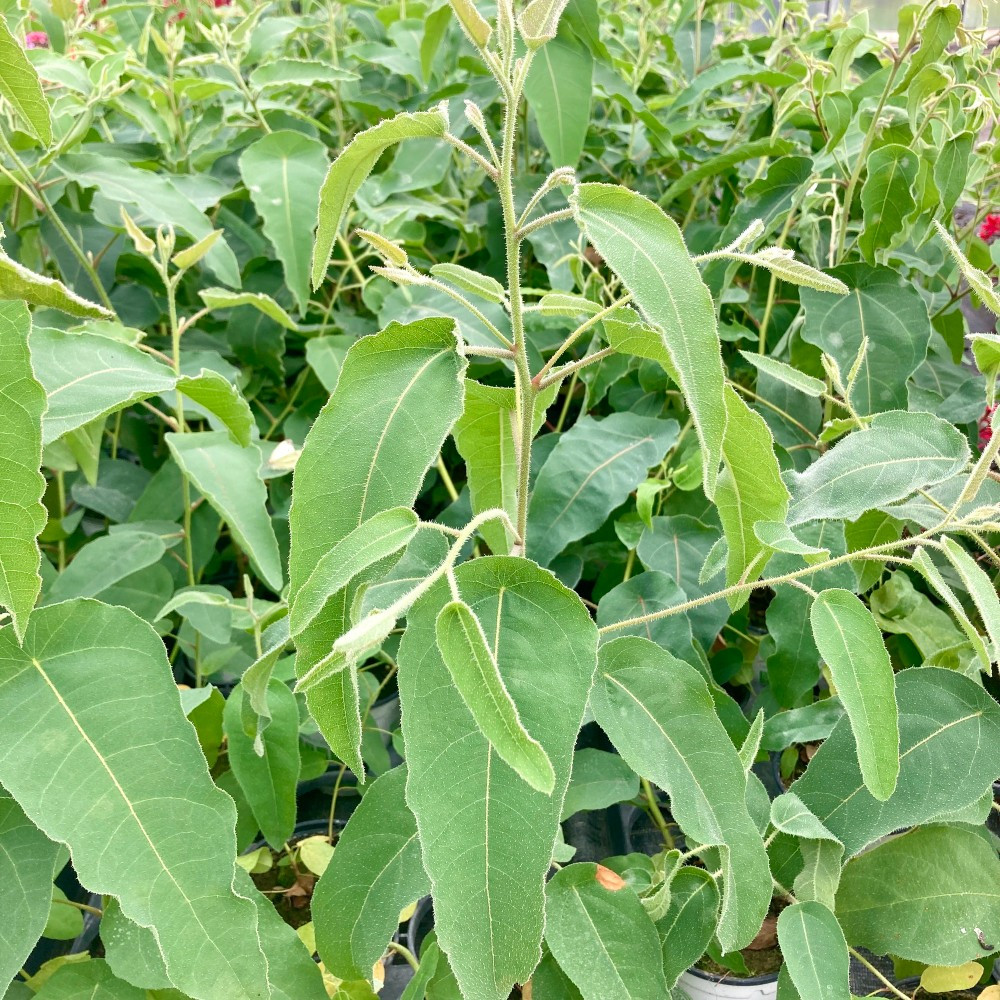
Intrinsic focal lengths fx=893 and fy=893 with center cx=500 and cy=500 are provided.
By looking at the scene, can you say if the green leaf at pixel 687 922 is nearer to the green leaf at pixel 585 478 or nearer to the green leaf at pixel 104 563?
the green leaf at pixel 585 478

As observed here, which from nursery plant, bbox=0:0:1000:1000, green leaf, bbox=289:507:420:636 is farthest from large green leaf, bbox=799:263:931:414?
green leaf, bbox=289:507:420:636

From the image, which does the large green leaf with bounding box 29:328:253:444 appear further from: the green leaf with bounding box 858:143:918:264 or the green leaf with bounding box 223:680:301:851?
the green leaf with bounding box 858:143:918:264

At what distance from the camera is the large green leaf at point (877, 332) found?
0.94 meters

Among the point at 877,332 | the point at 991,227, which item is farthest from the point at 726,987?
the point at 991,227

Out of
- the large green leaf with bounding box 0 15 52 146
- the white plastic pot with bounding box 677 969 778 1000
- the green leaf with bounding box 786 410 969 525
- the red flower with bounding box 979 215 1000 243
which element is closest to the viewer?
the green leaf with bounding box 786 410 969 525

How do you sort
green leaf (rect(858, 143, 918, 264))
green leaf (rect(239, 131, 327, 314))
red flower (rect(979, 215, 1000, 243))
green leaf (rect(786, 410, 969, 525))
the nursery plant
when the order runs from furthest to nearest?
red flower (rect(979, 215, 1000, 243)), green leaf (rect(239, 131, 327, 314)), green leaf (rect(858, 143, 918, 264)), green leaf (rect(786, 410, 969, 525)), the nursery plant

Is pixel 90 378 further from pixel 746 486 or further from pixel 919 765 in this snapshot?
pixel 919 765

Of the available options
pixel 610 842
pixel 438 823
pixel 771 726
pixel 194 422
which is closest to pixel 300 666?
pixel 438 823

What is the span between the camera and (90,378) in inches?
26.1

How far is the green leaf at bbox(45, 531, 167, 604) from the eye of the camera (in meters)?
0.85

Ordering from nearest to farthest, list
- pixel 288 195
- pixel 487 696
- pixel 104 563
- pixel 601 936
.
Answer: pixel 487 696
pixel 601 936
pixel 104 563
pixel 288 195

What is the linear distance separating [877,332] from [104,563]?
32.6 inches

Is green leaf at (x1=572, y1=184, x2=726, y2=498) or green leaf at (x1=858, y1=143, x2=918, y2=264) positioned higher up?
green leaf at (x1=572, y1=184, x2=726, y2=498)

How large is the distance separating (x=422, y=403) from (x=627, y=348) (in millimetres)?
159
